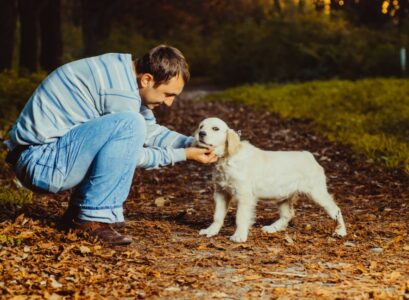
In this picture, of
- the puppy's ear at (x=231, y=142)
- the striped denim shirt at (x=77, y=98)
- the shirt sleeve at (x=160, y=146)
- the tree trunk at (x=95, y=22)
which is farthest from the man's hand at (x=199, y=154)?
the tree trunk at (x=95, y=22)

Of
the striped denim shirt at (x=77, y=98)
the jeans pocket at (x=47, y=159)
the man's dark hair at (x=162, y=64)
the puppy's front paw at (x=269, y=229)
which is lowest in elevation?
the puppy's front paw at (x=269, y=229)

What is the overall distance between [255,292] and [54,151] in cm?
184

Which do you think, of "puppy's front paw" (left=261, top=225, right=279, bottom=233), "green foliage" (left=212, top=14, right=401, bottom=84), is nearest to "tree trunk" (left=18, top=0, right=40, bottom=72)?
"green foliage" (left=212, top=14, right=401, bottom=84)

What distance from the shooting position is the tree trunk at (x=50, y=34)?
67.1 ft

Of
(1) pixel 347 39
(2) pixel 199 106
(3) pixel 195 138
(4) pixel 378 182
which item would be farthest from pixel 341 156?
(1) pixel 347 39

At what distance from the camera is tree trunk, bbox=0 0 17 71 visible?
52.8 ft

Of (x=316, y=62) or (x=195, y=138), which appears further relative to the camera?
(x=316, y=62)

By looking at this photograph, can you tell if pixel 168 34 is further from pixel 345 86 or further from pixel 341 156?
pixel 341 156

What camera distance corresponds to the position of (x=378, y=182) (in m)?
8.64

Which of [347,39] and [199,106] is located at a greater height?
[347,39]

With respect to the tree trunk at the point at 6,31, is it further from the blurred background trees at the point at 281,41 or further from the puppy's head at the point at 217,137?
A: the puppy's head at the point at 217,137

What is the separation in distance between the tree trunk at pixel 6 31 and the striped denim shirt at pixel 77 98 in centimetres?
1144

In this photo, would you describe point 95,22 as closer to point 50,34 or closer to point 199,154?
point 50,34

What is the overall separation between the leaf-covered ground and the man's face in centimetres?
108
